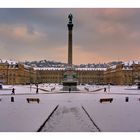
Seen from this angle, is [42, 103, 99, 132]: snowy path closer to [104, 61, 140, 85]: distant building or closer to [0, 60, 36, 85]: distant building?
[104, 61, 140, 85]: distant building

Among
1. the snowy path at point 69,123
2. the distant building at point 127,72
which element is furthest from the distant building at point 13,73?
the snowy path at point 69,123

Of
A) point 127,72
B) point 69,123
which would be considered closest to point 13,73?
point 127,72

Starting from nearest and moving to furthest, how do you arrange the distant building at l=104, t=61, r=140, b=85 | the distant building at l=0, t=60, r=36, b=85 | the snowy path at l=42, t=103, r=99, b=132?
1. the snowy path at l=42, t=103, r=99, b=132
2. the distant building at l=104, t=61, r=140, b=85
3. the distant building at l=0, t=60, r=36, b=85

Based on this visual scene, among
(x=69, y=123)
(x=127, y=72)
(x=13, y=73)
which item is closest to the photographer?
(x=69, y=123)

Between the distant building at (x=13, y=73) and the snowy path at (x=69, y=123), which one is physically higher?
the distant building at (x=13, y=73)

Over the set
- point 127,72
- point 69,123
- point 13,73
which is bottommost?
point 69,123

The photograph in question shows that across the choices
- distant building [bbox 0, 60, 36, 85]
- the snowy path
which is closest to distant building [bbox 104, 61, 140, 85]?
distant building [bbox 0, 60, 36, 85]

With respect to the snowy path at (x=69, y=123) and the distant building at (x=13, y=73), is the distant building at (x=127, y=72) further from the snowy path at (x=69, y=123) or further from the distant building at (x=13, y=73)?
the snowy path at (x=69, y=123)

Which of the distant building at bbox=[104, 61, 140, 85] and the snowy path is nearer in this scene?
the snowy path

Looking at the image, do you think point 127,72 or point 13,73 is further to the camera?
point 13,73

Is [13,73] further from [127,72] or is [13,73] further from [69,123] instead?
[69,123]

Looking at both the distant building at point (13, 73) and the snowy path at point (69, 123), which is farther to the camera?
the distant building at point (13, 73)

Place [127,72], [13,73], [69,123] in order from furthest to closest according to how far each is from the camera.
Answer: [13,73]
[127,72]
[69,123]
